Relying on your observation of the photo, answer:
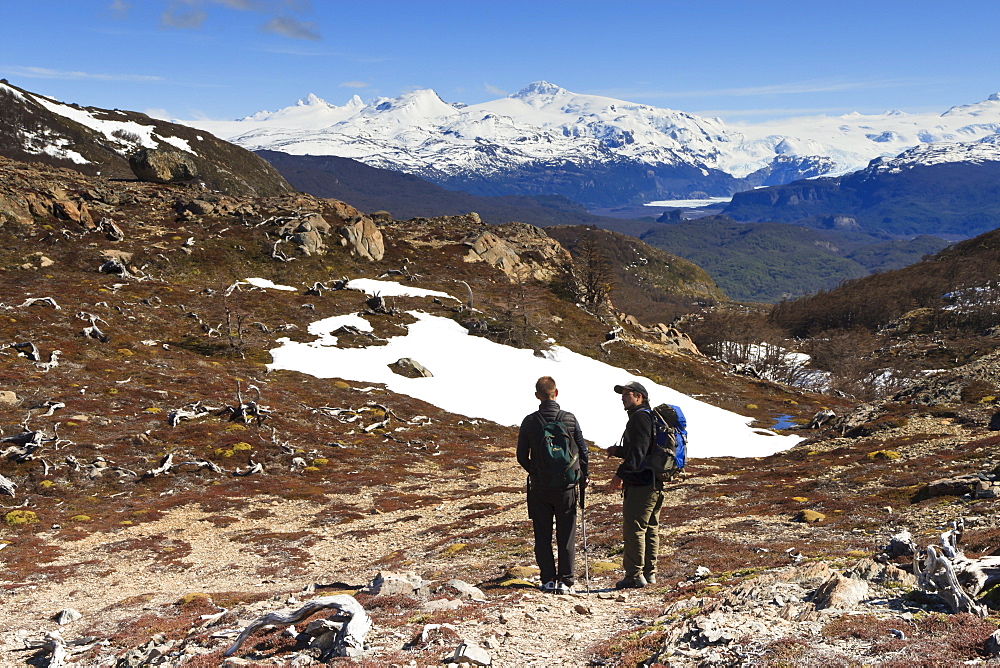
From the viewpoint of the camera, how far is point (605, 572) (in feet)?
48.7

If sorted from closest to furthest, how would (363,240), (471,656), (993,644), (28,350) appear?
(993,644), (471,656), (28,350), (363,240)

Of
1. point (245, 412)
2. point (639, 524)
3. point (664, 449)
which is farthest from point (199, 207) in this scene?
point (664, 449)

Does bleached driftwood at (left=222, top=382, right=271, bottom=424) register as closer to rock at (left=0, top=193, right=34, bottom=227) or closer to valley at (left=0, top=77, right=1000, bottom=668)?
valley at (left=0, top=77, right=1000, bottom=668)

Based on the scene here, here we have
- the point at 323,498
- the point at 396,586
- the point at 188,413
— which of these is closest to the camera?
the point at 396,586

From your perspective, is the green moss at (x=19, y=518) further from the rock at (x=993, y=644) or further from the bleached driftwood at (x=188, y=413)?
the rock at (x=993, y=644)

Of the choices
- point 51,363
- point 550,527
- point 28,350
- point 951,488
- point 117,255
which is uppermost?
point 117,255

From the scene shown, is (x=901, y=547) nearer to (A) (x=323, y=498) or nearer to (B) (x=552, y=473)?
(B) (x=552, y=473)

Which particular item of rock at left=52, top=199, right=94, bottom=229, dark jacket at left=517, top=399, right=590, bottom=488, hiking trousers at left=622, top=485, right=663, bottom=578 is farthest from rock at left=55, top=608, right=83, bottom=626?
rock at left=52, top=199, right=94, bottom=229

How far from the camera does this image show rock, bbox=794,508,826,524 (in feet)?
60.1

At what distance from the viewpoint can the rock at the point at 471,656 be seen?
8898mm

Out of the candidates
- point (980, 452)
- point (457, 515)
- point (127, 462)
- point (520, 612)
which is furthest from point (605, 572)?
point (127, 462)

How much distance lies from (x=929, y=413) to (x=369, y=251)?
66.6 meters

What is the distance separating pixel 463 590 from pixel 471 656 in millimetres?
4147

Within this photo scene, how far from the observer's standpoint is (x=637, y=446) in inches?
492
